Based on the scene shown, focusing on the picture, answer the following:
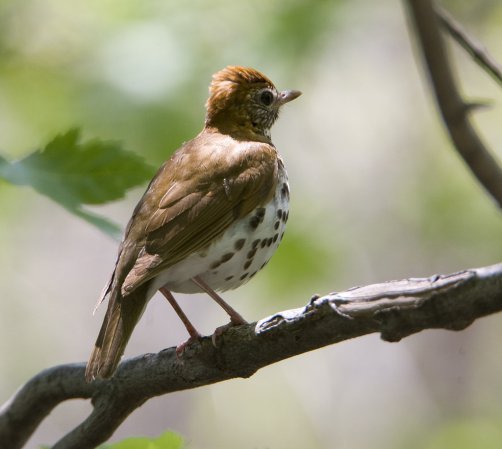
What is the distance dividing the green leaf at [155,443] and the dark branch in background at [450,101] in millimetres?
1258

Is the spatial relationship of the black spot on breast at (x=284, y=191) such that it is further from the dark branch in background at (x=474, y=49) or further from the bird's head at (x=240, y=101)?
the dark branch in background at (x=474, y=49)

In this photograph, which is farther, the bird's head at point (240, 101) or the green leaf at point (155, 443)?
the bird's head at point (240, 101)

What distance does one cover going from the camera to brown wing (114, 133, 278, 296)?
4.27m

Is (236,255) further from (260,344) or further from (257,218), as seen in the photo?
(260,344)

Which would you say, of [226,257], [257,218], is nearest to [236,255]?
[226,257]

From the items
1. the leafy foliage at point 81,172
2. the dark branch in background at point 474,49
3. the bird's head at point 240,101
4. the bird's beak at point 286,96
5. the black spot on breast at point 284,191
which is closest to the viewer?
the dark branch in background at point 474,49

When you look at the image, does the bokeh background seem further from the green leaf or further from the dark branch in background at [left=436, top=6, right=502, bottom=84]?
the dark branch in background at [left=436, top=6, right=502, bottom=84]

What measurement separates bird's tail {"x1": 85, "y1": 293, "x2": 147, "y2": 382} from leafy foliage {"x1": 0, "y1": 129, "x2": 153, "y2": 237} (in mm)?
766

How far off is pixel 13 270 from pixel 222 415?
2.45 metres

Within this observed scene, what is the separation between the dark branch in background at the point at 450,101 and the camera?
8.26 feet

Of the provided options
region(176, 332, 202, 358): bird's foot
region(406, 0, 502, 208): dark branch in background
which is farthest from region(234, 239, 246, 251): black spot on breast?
region(406, 0, 502, 208): dark branch in background

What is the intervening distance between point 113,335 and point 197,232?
0.65 m

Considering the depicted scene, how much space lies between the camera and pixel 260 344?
3404mm

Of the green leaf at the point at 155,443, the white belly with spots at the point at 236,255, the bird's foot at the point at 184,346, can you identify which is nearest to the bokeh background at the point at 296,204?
the white belly with spots at the point at 236,255
